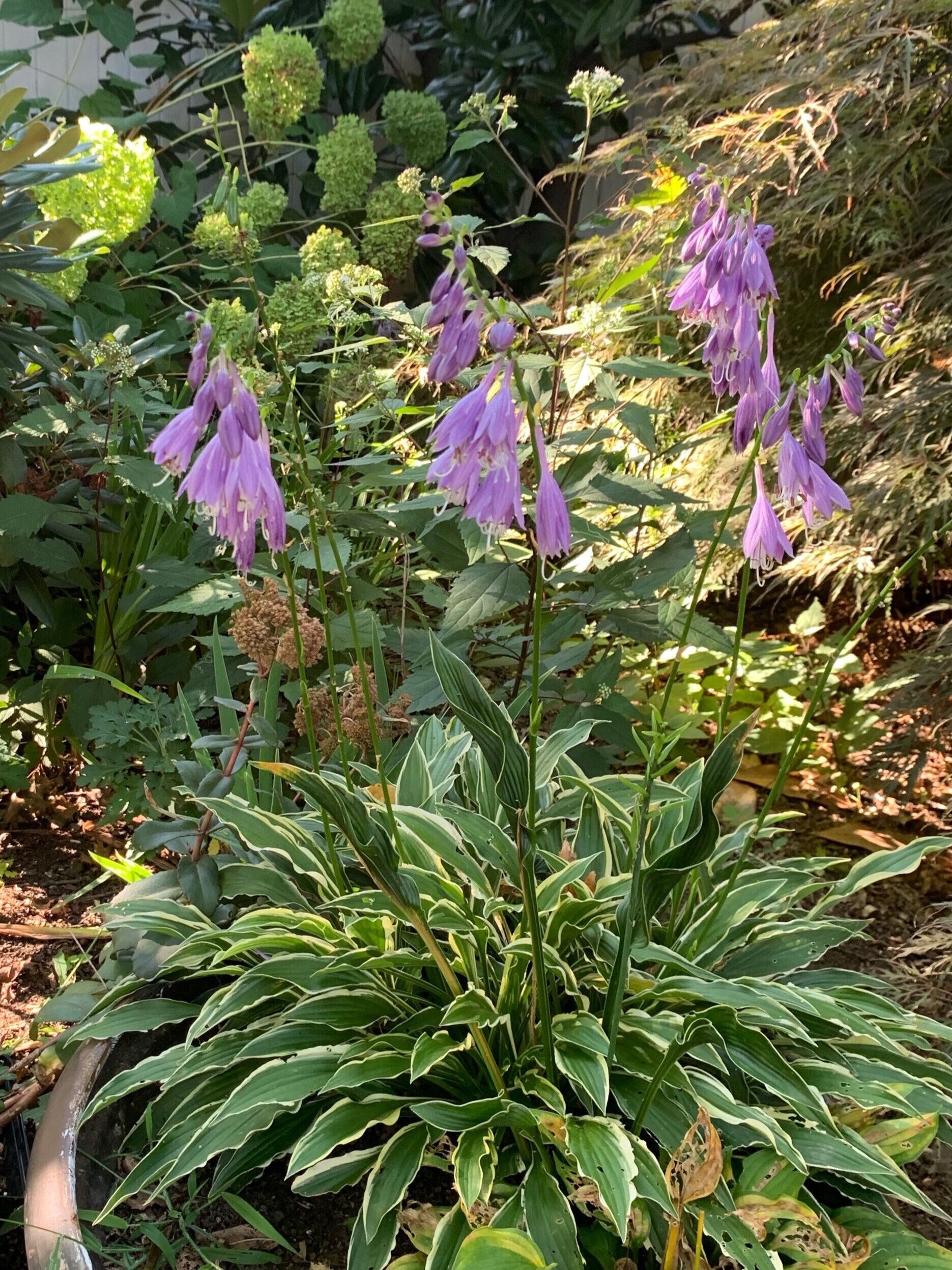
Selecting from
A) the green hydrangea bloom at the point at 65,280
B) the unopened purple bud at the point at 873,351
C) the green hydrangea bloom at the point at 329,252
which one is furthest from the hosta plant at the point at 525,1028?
the green hydrangea bloom at the point at 65,280

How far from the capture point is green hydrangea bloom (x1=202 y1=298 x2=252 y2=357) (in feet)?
3.11

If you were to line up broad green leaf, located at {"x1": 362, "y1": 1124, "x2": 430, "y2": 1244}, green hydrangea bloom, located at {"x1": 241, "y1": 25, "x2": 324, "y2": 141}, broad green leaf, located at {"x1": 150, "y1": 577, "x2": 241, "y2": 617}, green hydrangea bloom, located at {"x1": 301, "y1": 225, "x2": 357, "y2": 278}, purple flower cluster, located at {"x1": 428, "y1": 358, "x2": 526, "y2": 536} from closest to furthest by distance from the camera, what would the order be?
purple flower cluster, located at {"x1": 428, "y1": 358, "x2": 526, "y2": 536} < broad green leaf, located at {"x1": 362, "y1": 1124, "x2": 430, "y2": 1244} < broad green leaf, located at {"x1": 150, "y1": 577, "x2": 241, "y2": 617} < green hydrangea bloom, located at {"x1": 301, "y1": 225, "x2": 357, "y2": 278} < green hydrangea bloom, located at {"x1": 241, "y1": 25, "x2": 324, "y2": 141}

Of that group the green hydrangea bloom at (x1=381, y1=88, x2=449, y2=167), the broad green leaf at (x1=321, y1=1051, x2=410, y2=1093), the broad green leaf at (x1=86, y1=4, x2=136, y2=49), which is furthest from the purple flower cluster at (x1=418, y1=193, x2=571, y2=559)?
the broad green leaf at (x1=86, y1=4, x2=136, y2=49)

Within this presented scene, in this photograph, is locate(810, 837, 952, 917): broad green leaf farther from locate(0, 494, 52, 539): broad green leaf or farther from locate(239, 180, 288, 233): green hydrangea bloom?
locate(239, 180, 288, 233): green hydrangea bloom

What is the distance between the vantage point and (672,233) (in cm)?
147

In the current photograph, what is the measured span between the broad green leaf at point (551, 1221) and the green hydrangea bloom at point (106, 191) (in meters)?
1.77

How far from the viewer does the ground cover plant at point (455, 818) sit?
974mm

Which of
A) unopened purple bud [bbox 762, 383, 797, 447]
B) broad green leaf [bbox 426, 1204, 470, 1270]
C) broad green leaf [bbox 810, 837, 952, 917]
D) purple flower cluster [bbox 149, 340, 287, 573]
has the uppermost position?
purple flower cluster [bbox 149, 340, 287, 573]

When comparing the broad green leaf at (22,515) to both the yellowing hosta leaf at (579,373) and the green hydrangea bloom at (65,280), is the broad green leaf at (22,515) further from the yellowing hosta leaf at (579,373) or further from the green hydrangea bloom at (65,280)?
the yellowing hosta leaf at (579,373)

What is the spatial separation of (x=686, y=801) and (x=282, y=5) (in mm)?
3320

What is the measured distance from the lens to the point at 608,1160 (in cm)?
96

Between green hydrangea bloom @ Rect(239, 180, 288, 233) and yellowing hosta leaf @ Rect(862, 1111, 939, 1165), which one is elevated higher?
green hydrangea bloom @ Rect(239, 180, 288, 233)

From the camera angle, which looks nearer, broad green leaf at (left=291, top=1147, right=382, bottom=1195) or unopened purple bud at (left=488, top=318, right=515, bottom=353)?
unopened purple bud at (left=488, top=318, right=515, bottom=353)

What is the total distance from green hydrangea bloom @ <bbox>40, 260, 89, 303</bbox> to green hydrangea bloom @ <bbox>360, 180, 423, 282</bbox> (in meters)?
0.64
